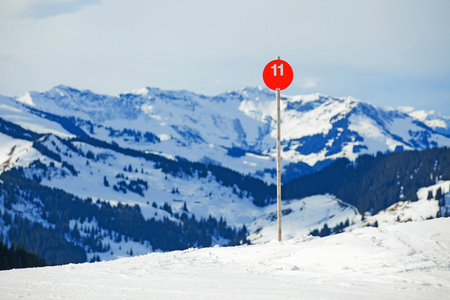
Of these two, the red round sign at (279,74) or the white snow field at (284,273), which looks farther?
the red round sign at (279,74)

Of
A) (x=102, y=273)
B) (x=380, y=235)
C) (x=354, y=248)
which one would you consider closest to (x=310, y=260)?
(x=354, y=248)

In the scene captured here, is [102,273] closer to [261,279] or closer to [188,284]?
[188,284]

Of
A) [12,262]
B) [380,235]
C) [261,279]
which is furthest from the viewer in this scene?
[12,262]

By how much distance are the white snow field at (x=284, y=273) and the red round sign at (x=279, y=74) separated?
8.68 m

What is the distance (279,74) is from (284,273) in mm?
11656

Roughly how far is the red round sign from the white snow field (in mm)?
8684

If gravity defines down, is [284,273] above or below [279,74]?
below

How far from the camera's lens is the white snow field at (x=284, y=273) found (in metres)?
14.9

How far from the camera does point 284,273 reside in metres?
18.0

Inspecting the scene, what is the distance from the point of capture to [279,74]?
83.3 feet

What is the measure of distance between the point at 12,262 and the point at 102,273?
303 feet

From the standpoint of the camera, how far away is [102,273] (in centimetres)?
1844

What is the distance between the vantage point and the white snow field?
587 inches

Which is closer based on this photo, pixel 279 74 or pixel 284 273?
pixel 284 273
